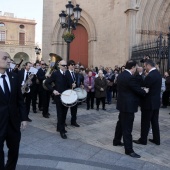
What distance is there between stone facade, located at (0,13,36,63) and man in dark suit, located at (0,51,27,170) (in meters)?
44.7

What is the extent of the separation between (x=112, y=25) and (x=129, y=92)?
12.0 m

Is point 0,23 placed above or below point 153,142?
above

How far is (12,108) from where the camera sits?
3.09 metres

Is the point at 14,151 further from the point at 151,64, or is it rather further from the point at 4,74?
the point at 151,64

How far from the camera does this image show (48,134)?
19.6 ft

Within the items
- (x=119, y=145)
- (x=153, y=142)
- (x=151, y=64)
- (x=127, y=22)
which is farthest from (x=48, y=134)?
(x=127, y=22)

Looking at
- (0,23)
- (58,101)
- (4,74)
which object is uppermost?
(0,23)

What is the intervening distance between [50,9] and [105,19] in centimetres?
536

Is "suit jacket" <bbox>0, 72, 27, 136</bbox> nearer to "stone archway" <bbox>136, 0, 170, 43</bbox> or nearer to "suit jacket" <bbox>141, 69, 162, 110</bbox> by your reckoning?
"suit jacket" <bbox>141, 69, 162, 110</bbox>

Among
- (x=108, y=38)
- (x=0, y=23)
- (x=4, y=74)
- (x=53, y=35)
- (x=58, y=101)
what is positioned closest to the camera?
(x=4, y=74)

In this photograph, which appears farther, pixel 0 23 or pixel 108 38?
pixel 0 23

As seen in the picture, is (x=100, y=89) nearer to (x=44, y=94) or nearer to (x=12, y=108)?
(x=44, y=94)

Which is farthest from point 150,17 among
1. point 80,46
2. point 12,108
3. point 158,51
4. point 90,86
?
point 12,108

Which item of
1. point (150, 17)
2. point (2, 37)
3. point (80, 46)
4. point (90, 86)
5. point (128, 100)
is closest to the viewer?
point (128, 100)
